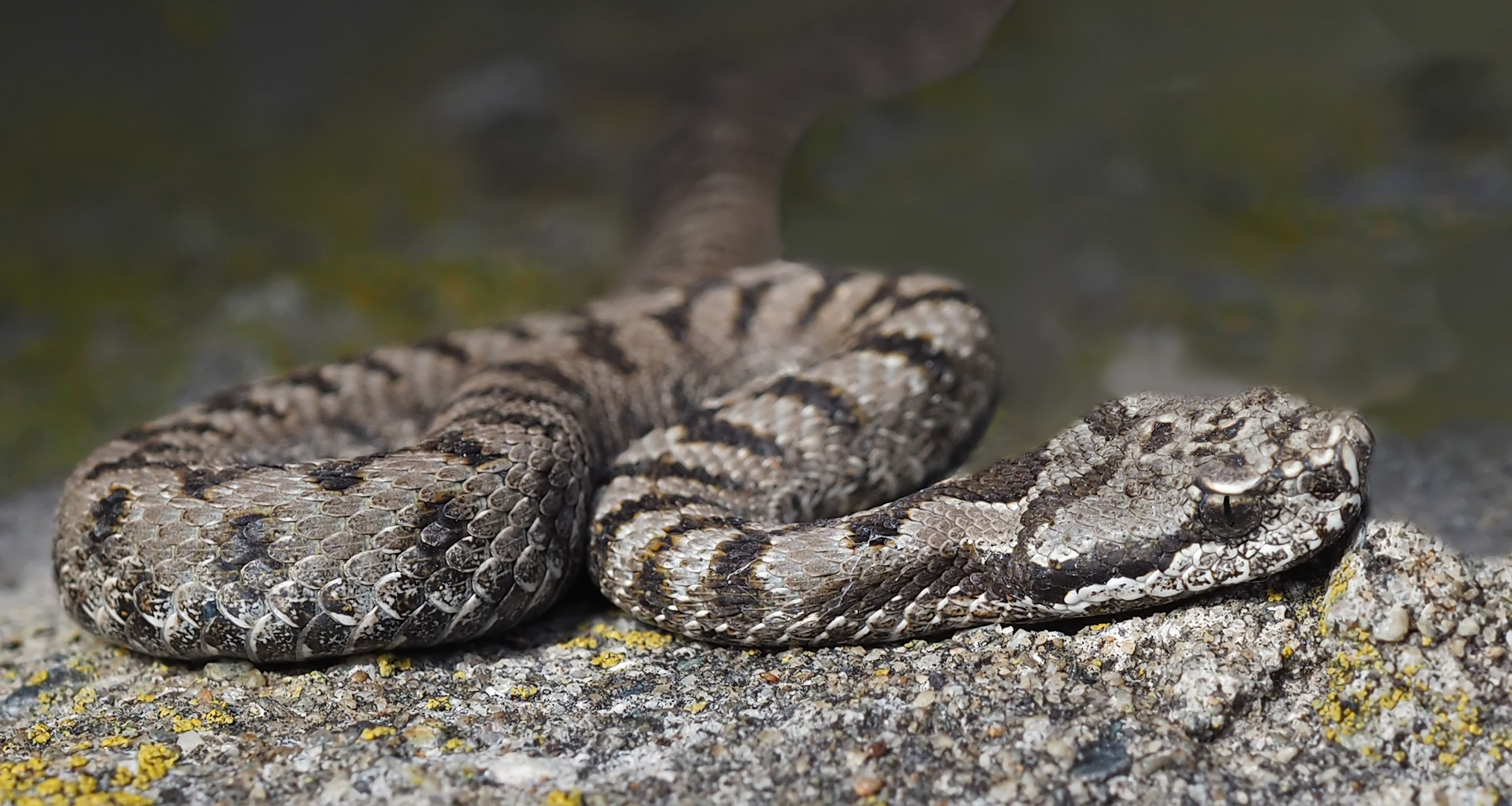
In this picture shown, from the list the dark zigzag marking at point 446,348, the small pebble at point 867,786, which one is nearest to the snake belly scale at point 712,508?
the dark zigzag marking at point 446,348

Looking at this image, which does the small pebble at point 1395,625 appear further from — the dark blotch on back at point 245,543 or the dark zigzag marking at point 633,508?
the dark blotch on back at point 245,543

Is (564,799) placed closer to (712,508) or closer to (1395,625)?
(712,508)

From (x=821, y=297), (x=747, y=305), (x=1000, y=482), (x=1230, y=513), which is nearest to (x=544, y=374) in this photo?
(x=747, y=305)

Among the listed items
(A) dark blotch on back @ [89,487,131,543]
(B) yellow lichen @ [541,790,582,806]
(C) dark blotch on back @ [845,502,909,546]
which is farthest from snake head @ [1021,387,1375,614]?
(A) dark blotch on back @ [89,487,131,543]

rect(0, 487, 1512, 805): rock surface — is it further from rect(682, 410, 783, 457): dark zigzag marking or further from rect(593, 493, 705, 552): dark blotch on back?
rect(682, 410, 783, 457): dark zigzag marking

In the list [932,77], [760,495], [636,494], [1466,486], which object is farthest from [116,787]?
[932,77]

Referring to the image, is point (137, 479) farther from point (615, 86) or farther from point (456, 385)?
point (615, 86)

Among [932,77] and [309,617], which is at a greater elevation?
[932,77]
